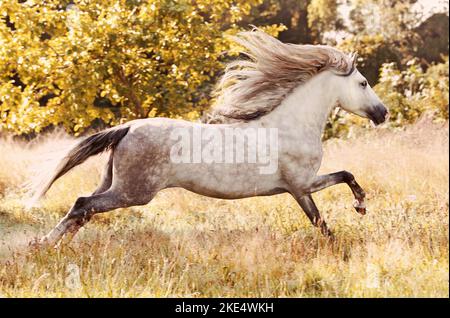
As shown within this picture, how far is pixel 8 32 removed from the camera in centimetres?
738

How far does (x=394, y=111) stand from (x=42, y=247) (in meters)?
9.48

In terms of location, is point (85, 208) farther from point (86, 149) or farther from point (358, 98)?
point (358, 98)

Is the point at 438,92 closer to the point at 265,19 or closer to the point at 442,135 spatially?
the point at 442,135

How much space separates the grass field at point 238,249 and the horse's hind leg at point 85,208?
150 mm

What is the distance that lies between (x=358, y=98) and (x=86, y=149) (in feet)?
7.82

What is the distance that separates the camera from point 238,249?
185 inches

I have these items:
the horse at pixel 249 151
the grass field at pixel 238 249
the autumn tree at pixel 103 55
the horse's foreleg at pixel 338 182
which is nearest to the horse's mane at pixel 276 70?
the horse at pixel 249 151

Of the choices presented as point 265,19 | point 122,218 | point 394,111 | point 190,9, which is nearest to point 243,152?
point 122,218

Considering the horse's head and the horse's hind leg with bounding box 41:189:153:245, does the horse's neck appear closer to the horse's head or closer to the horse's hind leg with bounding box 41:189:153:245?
the horse's head

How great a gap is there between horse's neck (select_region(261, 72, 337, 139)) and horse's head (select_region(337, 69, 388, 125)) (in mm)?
87

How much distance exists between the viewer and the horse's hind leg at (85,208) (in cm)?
472
